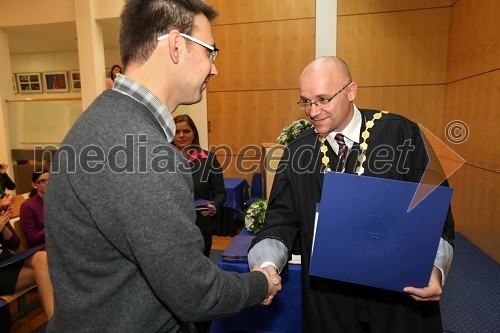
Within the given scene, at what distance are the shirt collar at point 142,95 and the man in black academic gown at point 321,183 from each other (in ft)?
2.29

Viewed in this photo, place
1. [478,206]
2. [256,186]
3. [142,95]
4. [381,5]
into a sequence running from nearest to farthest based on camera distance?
[142,95], [478,206], [381,5], [256,186]

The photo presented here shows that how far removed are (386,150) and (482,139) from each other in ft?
10.2

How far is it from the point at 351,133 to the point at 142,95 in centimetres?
98

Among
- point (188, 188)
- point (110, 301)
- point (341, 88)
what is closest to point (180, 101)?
point (188, 188)

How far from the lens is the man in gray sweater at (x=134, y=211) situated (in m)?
0.69

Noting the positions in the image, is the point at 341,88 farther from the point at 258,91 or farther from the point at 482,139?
the point at 258,91

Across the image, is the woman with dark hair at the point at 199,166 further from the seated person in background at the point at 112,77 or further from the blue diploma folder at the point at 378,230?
the blue diploma folder at the point at 378,230

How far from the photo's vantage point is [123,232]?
70 cm

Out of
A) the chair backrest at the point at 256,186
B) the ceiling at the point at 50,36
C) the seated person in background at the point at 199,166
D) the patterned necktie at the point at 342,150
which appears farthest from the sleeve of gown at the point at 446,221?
the ceiling at the point at 50,36

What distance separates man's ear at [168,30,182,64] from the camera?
2.83ft

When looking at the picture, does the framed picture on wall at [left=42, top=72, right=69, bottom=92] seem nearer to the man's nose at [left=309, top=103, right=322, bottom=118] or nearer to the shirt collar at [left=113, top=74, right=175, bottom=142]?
the man's nose at [left=309, top=103, right=322, bottom=118]

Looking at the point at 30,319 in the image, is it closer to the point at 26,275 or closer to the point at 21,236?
the point at 26,275

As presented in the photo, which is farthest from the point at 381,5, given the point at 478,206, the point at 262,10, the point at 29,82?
the point at 29,82

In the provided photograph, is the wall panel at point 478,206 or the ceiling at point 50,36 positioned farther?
the ceiling at point 50,36
